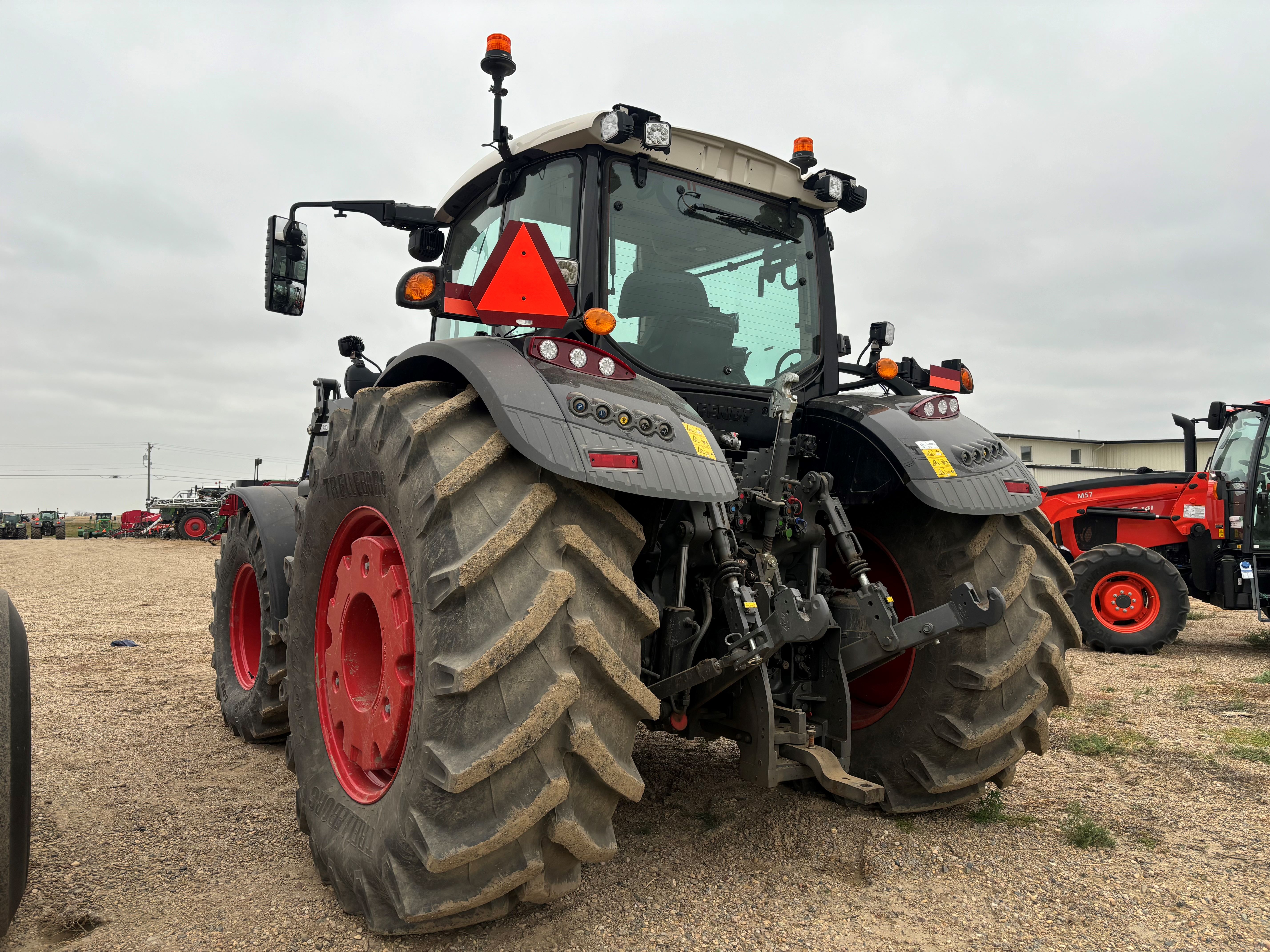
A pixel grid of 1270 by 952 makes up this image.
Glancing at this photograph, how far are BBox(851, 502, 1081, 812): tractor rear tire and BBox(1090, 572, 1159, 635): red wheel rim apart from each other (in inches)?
235

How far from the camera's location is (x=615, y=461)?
2072 millimetres

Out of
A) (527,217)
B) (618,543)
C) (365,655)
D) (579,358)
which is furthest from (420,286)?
(365,655)

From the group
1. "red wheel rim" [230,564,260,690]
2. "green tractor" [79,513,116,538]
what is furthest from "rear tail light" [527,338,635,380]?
"green tractor" [79,513,116,538]

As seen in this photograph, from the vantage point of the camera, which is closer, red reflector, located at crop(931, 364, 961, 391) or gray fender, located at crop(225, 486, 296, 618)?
red reflector, located at crop(931, 364, 961, 391)

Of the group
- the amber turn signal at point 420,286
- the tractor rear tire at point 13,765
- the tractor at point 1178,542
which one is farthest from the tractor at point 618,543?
the tractor at point 1178,542

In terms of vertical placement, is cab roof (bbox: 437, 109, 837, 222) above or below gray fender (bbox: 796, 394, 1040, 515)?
above

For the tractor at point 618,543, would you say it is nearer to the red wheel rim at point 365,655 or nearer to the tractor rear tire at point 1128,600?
the red wheel rim at point 365,655

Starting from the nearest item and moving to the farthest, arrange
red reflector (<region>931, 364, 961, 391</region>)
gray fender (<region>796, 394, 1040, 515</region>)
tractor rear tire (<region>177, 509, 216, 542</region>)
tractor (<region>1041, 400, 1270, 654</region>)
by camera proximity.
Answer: gray fender (<region>796, 394, 1040, 515</region>) → red reflector (<region>931, 364, 961, 391</region>) → tractor (<region>1041, 400, 1270, 654</region>) → tractor rear tire (<region>177, 509, 216, 542</region>)

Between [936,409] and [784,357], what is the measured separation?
2.17 ft

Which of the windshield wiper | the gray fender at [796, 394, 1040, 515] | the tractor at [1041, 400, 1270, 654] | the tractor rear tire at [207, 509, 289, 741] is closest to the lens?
the gray fender at [796, 394, 1040, 515]

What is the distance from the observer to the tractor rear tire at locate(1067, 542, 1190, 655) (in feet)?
25.9

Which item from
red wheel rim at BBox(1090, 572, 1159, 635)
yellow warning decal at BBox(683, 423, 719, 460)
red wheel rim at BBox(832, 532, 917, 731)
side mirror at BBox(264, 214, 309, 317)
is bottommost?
red wheel rim at BBox(1090, 572, 1159, 635)

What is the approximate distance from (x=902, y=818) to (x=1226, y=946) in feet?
3.37

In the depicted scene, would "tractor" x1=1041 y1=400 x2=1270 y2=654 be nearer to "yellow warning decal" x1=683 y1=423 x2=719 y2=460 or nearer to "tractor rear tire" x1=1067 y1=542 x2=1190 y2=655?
"tractor rear tire" x1=1067 y1=542 x2=1190 y2=655
